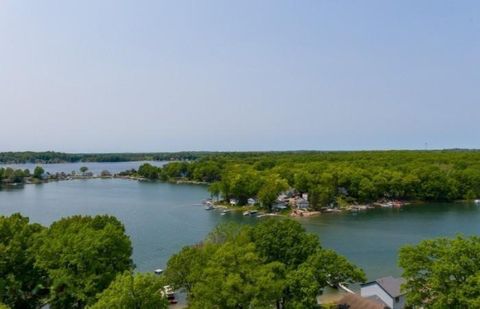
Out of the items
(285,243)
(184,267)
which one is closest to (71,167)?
(184,267)

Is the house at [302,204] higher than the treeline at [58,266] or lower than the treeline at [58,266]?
lower

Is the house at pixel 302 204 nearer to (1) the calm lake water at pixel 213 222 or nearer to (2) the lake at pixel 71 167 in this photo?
(1) the calm lake water at pixel 213 222

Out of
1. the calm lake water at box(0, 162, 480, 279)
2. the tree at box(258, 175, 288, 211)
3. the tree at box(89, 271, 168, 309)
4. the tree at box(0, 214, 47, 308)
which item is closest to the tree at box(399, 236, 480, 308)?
the tree at box(89, 271, 168, 309)

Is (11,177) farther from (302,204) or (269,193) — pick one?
(302,204)

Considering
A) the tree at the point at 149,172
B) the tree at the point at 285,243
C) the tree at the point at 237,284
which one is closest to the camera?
the tree at the point at 237,284

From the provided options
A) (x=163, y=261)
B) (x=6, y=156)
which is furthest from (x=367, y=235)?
(x=6, y=156)

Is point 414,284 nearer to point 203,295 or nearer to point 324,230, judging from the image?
point 203,295

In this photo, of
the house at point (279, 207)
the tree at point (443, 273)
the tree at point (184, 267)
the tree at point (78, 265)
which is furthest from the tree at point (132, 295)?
the house at point (279, 207)
